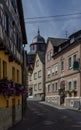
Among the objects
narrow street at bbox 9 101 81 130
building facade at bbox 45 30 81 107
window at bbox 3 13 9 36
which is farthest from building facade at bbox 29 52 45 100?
window at bbox 3 13 9 36

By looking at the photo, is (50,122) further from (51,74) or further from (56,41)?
(56,41)

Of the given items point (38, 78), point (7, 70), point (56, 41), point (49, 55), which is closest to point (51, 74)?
point (49, 55)

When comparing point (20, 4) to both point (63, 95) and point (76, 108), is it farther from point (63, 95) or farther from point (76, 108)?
point (63, 95)

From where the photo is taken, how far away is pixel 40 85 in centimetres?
7612

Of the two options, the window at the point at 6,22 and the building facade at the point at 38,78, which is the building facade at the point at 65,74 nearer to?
the building facade at the point at 38,78

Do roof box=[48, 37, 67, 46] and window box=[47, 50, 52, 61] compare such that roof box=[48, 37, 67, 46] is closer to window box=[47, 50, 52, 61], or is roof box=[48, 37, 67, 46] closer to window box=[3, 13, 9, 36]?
window box=[47, 50, 52, 61]

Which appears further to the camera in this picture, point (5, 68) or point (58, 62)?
point (58, 62)

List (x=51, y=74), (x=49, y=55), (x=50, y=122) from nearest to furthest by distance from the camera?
(x=50, y=122)
(x=51, y=74)
(x=49, y=55)

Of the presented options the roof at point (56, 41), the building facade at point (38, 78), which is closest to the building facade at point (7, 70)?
the roof at point (56, 41)

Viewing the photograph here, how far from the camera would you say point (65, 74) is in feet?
179

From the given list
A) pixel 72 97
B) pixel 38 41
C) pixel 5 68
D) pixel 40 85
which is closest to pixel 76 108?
pixel 72 97

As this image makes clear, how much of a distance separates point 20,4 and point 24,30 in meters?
4.55

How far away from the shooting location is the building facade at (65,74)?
158 feet

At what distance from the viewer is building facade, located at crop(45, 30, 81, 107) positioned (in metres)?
48.2
